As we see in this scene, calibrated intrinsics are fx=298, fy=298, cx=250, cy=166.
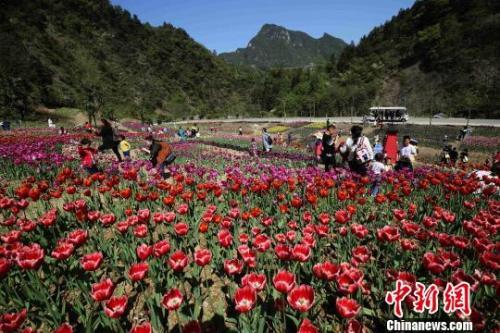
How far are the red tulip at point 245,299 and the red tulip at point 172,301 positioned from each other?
436 millimetres

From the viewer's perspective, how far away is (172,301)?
2250 millimetres

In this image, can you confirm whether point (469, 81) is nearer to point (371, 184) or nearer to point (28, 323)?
point (371, 184)

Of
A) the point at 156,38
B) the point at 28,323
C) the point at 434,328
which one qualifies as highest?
the point at 156,38

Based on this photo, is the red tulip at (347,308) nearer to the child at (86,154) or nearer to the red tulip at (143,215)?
the red tulip at (143,215)

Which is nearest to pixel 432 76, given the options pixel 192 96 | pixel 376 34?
pixel 376 34

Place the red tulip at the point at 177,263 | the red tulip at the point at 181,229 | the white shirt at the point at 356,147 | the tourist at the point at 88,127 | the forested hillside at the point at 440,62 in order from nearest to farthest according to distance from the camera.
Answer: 1. the red tulip at the point at 177,263
2. the red tulip at the point at 181,229
3. the white shirt at the point at 356,147
4. the tourist at the point at 88,127
5. the forested hillside at the point at 440,62

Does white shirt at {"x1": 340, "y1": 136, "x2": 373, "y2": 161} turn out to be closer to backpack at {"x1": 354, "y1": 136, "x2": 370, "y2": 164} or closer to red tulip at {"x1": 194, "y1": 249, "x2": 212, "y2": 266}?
backpack at {"x1": 354, "y1": 136, "x2": 370, "y2": 164}

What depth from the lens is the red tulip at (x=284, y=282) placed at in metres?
2.31

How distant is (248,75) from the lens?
161625 mm

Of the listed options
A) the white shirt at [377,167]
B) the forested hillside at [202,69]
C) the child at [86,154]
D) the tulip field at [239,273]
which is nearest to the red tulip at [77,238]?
the tulip field at [239,273]

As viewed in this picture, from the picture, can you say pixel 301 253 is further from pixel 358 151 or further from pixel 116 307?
pixel 358 151

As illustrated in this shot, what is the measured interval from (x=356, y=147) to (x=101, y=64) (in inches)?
3531

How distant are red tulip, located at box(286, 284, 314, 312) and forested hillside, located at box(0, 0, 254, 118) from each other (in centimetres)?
4942

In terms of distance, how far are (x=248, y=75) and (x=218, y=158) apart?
510 feet
